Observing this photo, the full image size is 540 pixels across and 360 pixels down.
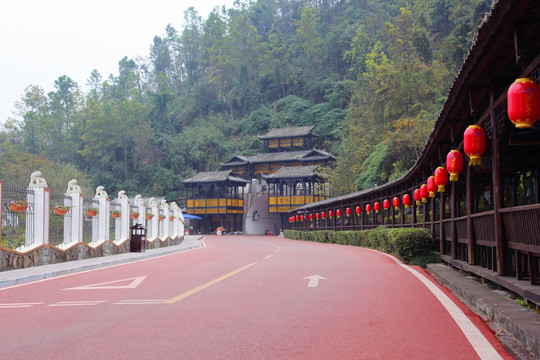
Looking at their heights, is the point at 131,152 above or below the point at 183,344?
above

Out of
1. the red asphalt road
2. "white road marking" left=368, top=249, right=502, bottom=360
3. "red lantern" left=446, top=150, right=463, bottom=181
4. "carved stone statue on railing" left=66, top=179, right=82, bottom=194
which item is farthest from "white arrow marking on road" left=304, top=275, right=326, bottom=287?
"carved stone statue on railing" left=66, top=179, right=82, bottom=194

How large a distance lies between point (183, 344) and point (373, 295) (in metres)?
4.37

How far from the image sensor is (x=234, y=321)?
6.34 metres

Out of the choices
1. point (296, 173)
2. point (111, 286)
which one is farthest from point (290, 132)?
point (111, 286)

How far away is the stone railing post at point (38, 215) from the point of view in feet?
50.4

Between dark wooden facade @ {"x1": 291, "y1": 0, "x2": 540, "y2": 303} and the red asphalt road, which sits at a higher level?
dark wooden facade @ {"x1": 291, "y1": 0, "x2": 540, "y2": 303}

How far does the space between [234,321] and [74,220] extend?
13.1 meters

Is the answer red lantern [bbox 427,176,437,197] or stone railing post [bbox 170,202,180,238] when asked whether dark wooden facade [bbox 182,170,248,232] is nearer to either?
stone railing post [bbox 170,202,180,238]

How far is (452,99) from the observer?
30.8 feet

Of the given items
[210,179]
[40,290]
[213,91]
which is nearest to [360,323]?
[40,290]

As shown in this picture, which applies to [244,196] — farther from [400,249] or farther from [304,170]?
[400,249]

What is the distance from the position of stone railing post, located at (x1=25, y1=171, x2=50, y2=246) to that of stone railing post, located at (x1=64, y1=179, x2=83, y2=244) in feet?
5.63

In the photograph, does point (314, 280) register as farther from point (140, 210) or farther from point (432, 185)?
point (140, 210)

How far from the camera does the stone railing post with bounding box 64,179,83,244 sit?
58.2 feet
